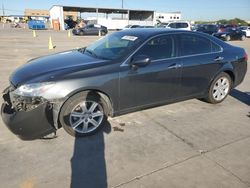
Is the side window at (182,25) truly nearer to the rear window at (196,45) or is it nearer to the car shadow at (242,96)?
the car shadow at (242,96)

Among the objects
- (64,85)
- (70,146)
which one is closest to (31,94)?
(64,85)

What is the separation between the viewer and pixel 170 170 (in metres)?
2.96

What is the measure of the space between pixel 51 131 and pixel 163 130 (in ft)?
5.90

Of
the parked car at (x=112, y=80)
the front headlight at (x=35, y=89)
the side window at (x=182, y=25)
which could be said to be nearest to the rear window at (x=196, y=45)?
the parked car at (x=112, y=80)

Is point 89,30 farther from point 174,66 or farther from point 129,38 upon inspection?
point 174,66

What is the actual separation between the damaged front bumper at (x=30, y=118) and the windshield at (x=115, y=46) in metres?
1.33

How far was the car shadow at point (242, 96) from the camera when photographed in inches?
218

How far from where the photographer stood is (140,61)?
3752 millimetres

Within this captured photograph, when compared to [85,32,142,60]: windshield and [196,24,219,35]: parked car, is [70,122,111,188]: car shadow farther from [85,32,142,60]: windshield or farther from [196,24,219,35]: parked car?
[196,24,219,35]: parked car

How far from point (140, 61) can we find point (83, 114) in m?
1.22

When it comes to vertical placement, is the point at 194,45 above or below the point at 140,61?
above

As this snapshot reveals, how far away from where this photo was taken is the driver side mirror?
12.3ft

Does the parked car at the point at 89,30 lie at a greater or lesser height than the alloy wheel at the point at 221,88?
greater

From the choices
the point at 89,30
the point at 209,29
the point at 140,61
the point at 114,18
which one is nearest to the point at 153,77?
the point at 140,61
